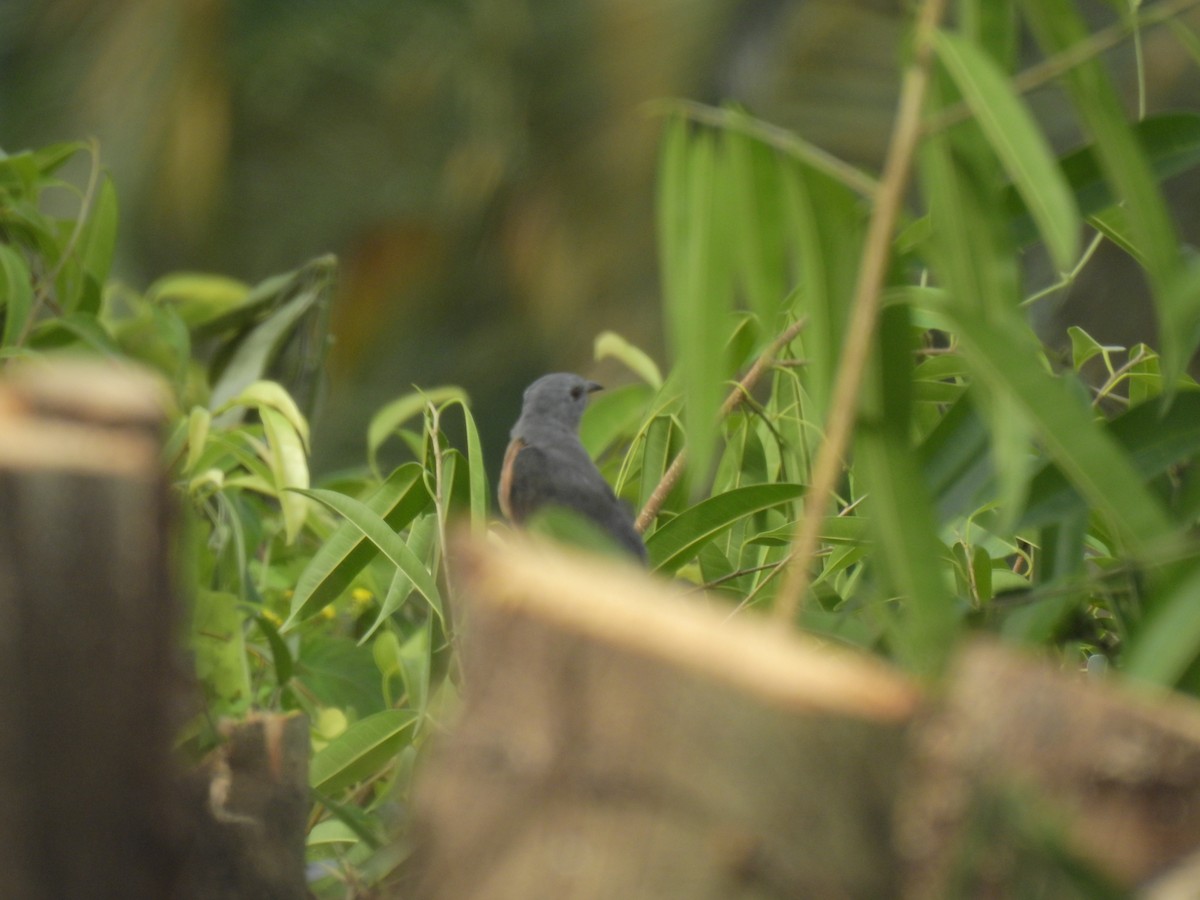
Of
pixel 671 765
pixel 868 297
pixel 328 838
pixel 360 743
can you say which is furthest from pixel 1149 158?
pixel 328 838

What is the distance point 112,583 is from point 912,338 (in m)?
0.67

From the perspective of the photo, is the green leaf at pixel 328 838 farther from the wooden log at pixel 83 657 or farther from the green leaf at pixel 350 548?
the wooden log at pixel 83 657

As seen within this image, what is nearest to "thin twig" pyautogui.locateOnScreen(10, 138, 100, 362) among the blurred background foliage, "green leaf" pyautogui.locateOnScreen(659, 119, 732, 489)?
"green leaf" pyautogui.locateOnScreen(659, 119, 732, 489)

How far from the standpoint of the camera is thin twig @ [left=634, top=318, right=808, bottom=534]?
6.74 ft

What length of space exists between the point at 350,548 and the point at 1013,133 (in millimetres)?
1050

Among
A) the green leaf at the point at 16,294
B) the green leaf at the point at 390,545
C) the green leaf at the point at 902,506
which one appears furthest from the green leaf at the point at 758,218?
the green leaf at the point at 16,294

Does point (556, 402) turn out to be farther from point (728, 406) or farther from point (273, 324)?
point (728, 406)

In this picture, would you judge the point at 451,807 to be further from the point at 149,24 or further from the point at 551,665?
the point at 149,24

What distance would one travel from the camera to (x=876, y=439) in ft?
3.67

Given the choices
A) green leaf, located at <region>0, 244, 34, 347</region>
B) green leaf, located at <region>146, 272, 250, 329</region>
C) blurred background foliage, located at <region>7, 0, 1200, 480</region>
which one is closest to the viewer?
green leaf, located at <region>0, 244, 34, 347</region>

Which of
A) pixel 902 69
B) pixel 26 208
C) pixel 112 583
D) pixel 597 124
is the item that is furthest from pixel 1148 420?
pixel 597 124

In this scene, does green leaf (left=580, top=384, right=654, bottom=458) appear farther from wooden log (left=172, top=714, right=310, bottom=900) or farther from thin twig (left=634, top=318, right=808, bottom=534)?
wooden log (left=172, top=714, right=310, bottom=900)

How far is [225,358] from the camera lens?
10.5 feet

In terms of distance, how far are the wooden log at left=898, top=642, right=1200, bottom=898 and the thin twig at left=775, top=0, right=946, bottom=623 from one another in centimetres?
17
